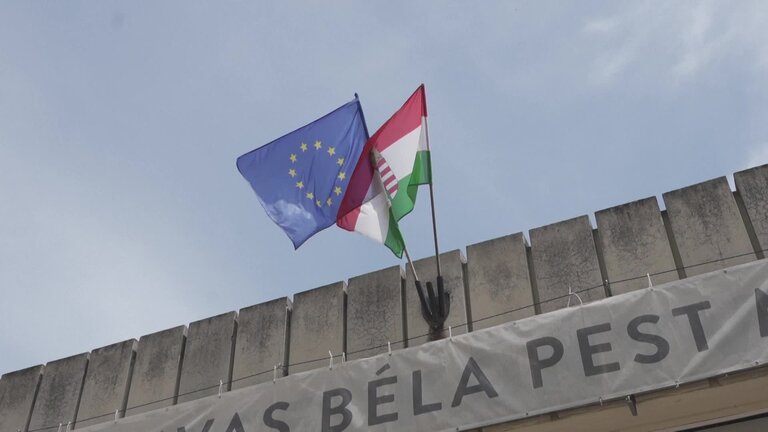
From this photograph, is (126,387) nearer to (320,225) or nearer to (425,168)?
(320,225)

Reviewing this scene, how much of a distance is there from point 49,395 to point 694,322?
843cm

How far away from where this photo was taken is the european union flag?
11.3m

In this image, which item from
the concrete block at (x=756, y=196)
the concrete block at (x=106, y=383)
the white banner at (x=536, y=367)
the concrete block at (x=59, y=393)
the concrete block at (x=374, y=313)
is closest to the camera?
the white banner at (x=536, y=367)

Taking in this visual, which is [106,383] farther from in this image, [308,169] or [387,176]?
[387,176]

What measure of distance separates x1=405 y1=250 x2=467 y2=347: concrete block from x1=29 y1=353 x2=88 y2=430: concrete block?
187 inches

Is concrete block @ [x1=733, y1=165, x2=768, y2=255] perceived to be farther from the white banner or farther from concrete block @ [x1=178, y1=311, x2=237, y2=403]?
concrete block @ [x1=178, y1=311, x2=237, y2=403]

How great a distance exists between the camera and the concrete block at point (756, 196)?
914 centimetres

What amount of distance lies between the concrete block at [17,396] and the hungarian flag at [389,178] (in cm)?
500

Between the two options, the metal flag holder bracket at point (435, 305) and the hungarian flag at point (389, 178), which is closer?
the metal flag holder bracket at point (435, 305)

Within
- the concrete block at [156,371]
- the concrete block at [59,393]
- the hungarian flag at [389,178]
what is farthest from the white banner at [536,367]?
the concrete block at [59,393]

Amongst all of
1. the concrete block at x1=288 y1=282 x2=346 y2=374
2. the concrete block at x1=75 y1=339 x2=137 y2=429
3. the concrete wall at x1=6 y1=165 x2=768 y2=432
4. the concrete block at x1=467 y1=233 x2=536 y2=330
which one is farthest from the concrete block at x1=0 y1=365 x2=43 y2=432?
the concrete block at x1=467 y1=233 x2=536 y2=330

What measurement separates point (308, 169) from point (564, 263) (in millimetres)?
3684

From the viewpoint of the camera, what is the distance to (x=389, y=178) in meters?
11.2

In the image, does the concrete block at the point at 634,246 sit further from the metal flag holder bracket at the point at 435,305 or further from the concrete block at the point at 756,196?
the metal flag holder bracket at the point at 435,305
